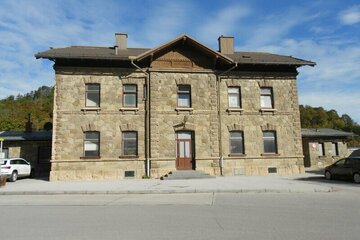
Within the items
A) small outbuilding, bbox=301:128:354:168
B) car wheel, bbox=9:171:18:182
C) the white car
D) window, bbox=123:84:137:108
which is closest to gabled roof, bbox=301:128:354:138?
small outbuilding, bbox=301:128:354:168

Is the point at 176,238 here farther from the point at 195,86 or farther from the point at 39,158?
the point at 39,158

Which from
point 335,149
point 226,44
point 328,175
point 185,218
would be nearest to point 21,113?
point 226,44

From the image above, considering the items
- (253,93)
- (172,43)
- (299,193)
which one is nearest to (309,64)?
(253,93)

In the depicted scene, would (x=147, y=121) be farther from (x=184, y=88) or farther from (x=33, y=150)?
(x=33, y=150)

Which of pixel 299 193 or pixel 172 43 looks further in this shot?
pixel 172 43

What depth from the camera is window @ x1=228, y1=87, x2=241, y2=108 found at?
2294 cm

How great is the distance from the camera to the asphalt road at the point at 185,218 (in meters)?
6.57

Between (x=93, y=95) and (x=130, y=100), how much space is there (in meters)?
2.45

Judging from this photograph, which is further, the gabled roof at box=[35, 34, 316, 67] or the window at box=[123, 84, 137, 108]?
the window at box=[123, 84, 137, 108]

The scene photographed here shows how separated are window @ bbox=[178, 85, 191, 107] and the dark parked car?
979 cm

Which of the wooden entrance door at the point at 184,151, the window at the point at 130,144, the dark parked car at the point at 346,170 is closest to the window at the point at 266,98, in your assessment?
the wooden entrance door at the point at 184,151

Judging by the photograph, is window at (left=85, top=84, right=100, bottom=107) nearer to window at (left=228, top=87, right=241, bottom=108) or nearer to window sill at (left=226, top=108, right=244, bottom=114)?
window sill at (left=226, top=108, right=244, bottom=114)

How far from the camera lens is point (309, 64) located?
23406 mm

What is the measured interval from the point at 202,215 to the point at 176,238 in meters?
2.53
